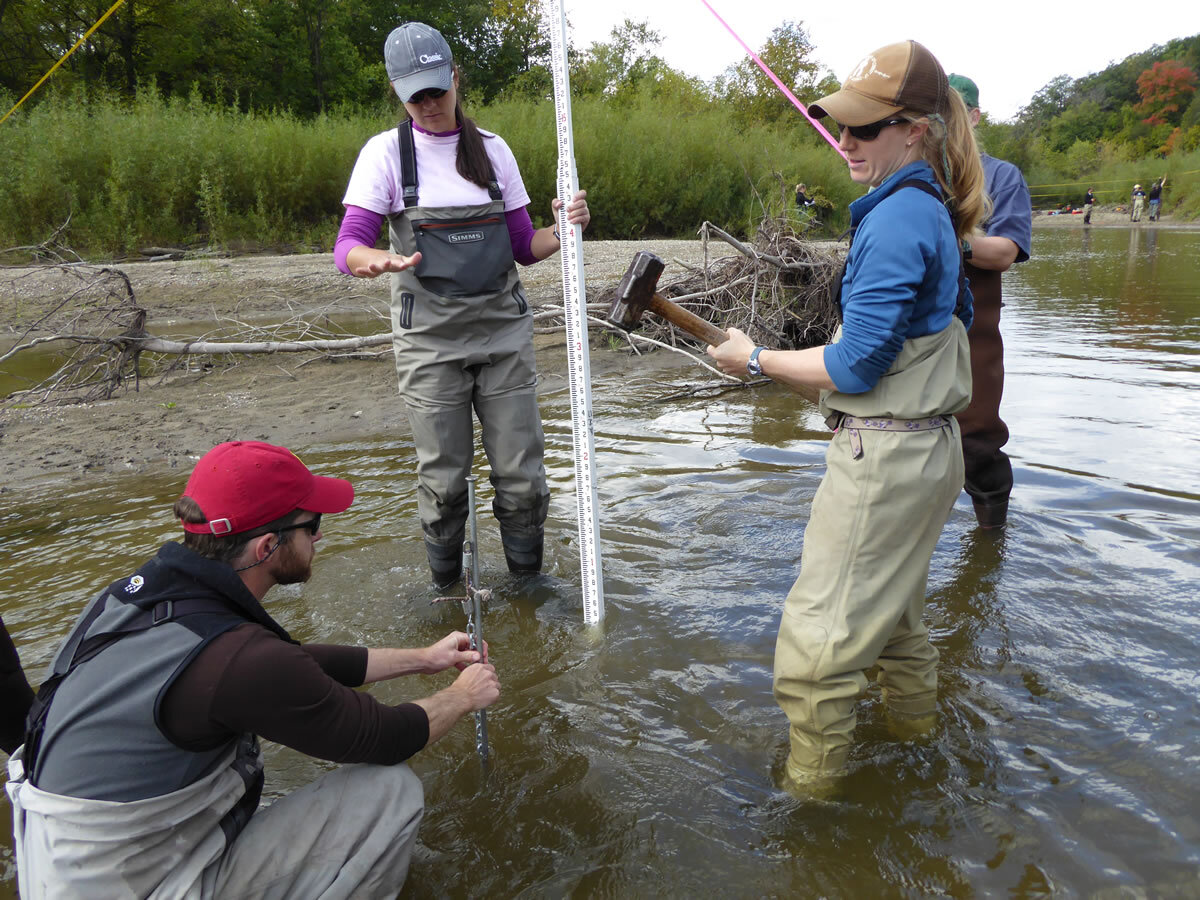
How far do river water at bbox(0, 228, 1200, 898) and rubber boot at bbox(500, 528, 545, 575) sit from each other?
0.31 ft

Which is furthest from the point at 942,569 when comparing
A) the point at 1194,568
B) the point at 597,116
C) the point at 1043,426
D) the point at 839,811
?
the point at 597,116

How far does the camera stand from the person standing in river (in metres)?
2.14

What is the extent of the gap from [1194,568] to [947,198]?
9.44 feet

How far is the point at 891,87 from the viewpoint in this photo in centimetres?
215

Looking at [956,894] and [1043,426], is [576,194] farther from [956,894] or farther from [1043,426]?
[1043,426]

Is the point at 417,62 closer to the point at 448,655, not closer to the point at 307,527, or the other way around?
the point at 307,527

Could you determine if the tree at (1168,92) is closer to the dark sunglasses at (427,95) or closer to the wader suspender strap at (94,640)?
the dark sunglasses at (427,95)

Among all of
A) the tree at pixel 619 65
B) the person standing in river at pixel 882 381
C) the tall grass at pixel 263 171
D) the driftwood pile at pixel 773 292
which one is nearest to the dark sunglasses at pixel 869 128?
the person standing in river at pixel 882 381

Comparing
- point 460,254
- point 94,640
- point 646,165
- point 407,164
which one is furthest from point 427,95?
point 646,165

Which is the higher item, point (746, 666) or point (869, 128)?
point (869, 128)

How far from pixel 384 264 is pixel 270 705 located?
1906 millimetres

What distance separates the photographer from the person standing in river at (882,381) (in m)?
2.14

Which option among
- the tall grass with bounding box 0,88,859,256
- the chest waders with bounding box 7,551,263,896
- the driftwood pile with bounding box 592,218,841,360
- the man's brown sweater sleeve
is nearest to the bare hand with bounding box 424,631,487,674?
the man's brown sweater sleeve

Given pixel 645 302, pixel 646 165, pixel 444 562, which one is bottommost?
pixel 444 562
